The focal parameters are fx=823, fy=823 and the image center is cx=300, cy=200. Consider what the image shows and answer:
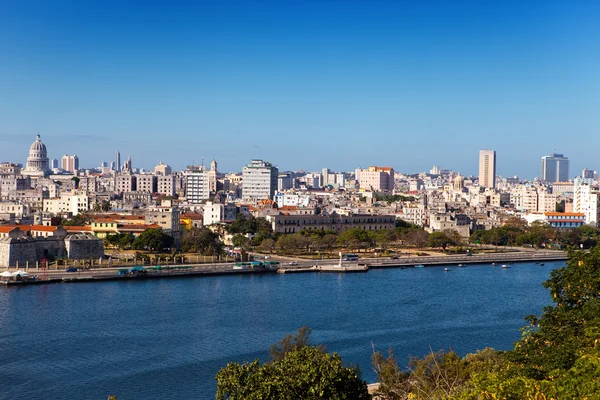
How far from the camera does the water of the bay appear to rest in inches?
428

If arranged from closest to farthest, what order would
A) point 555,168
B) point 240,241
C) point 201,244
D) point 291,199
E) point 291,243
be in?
point 201,244
point 291,243
point 240,241
point 291,199
point 555,168

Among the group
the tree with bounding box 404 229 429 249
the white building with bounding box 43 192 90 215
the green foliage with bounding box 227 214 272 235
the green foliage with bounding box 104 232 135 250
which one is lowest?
the green foliage with bounding box 104 232 135 250

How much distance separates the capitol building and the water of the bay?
146 feet

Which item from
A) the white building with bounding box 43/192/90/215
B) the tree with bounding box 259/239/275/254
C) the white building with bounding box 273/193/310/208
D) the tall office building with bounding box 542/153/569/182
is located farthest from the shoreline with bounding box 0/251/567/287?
the tall office building with bounding box 542/153/569/182

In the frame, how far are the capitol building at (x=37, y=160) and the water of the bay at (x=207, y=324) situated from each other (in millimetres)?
44527

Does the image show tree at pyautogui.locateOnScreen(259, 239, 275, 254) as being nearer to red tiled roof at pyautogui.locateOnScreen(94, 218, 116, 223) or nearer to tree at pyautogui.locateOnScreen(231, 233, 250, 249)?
tree at pyautogui.locateOnScreen(231, 233, 250, 249)

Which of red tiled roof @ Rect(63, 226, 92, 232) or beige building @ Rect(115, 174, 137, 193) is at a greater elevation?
beige building @ Rect(115, 174, 137, 193)

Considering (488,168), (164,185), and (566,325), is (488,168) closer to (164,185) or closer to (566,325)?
(164,185)

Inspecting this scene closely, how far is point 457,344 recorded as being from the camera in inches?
510

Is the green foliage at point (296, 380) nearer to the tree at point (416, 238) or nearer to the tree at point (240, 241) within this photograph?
the tree at point (240, 241)

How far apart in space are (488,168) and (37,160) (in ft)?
162

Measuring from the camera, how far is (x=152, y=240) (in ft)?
80.9

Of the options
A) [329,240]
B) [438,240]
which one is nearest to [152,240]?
[329,240]

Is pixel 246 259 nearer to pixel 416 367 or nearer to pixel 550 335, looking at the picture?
pixel 416 367
